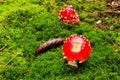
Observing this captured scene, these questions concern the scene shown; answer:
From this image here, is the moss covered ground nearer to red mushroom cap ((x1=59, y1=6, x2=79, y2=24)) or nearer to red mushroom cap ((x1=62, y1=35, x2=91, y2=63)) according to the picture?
red mushroom cap ((x1=59, y1=6, x2=79, y2=24))

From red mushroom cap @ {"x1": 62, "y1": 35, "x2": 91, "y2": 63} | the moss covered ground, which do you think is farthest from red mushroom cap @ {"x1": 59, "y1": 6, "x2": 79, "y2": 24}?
red mushroom cap @ {"x1": 62, "y1": 35, "x2": 91, "y2": 63}

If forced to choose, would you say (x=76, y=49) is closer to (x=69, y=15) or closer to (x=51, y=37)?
(x=51, y=37)

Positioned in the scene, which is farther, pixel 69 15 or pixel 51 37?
pixel 69 15

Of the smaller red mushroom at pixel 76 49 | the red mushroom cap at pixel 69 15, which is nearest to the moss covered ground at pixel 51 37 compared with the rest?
the red mushroom cap at pixel 69 15

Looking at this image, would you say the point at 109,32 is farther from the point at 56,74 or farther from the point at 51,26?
the point at 56,74

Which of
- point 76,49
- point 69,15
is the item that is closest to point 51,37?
point 69,15

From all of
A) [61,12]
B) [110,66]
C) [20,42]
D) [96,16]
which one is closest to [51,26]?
[61,12]
